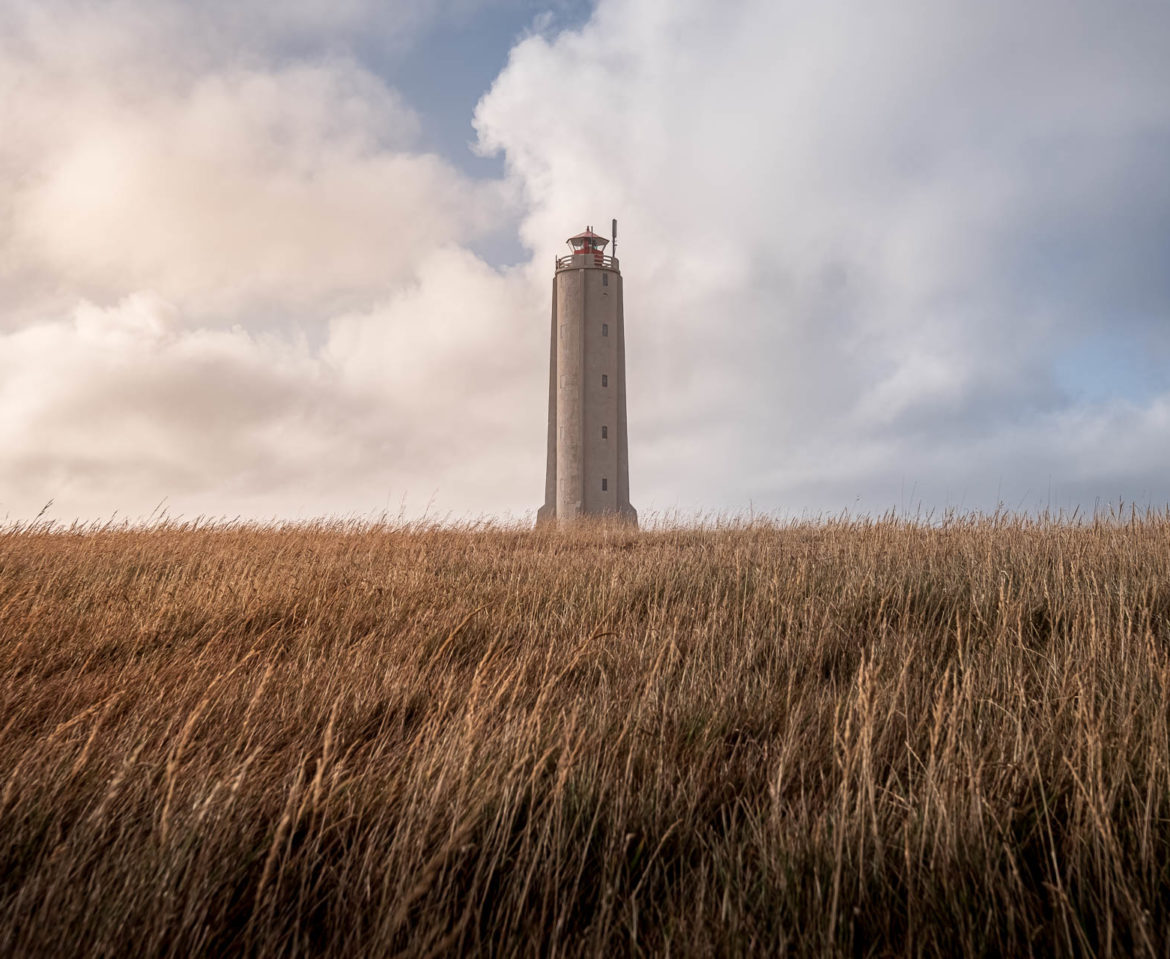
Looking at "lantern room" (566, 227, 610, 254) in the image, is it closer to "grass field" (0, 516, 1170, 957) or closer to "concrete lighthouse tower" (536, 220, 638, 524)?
"concrete lighthouse tower" (536, 220, 638, 524)

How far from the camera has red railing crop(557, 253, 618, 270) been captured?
24359 mm

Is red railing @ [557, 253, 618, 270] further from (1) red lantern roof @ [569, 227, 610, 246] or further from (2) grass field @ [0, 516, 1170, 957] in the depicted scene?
(2) grass field @ [0, 516, 1170, 957]

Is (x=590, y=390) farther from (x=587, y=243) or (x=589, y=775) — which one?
(x=589, y=775)

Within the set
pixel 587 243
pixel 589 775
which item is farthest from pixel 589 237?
pixel 589 775

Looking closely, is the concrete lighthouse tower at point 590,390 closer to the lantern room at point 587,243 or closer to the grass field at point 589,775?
the lantern room at point 587,243

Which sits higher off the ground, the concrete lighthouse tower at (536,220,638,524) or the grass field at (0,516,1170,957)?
the concrete lighthouse tower at (536,220,638,524)

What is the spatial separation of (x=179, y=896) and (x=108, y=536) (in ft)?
34.1

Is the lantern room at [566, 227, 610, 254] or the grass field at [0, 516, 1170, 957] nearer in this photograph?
the grass field at [0, 516, 1170, 957]

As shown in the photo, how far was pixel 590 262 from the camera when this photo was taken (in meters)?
24.4

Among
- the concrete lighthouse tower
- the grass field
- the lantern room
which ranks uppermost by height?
the lantern room

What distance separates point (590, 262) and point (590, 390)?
4.16 meters

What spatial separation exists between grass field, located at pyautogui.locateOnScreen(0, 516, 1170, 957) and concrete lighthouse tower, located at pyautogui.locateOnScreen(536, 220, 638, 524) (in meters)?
17.4

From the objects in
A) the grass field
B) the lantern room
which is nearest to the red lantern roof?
the lantern room

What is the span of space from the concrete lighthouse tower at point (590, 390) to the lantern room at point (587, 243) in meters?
0.04
